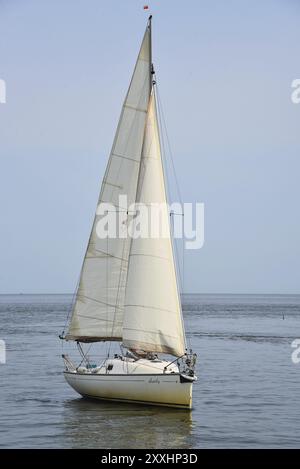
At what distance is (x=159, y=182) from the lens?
38719 mm

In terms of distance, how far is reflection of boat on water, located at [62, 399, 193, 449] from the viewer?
104 feet

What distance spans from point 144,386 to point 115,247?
24.0 ft

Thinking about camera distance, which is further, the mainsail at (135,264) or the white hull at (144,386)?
the mainsail at (135,264)

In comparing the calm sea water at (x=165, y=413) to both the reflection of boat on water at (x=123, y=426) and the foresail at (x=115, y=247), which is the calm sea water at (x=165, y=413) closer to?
the reflection of boat on water at (x=123, y=426)

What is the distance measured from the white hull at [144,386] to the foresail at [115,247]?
2692mm

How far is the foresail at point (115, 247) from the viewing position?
130 feet

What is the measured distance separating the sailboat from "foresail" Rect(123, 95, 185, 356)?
0.15 feet

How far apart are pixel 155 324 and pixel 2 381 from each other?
14.9m

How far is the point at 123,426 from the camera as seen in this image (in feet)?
112
